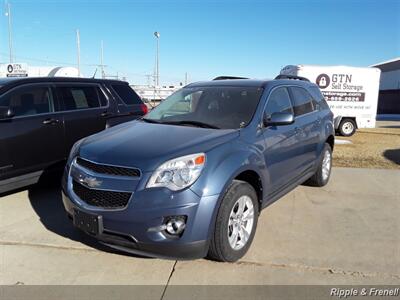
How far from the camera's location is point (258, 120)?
425 cm

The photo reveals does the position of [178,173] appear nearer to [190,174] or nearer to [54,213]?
[190,174]

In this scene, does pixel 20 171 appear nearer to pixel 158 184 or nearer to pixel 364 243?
pixel 158 184

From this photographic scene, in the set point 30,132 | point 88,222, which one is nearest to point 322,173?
point 88,222

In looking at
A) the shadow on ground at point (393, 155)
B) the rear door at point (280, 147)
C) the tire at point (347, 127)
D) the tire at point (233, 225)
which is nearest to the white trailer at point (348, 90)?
the tire at point (347, 127)

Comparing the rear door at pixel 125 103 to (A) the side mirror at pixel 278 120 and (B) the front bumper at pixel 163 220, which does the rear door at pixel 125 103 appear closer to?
(A) the side mirror at pixel 278 120

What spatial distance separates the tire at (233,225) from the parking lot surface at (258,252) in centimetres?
13

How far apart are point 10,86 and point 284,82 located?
12.6ft

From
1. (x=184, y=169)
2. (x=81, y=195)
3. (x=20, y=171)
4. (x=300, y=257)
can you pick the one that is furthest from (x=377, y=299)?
(x=20, y=171)

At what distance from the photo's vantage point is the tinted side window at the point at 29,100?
17.9 ft

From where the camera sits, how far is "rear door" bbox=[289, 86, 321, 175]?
205 inches

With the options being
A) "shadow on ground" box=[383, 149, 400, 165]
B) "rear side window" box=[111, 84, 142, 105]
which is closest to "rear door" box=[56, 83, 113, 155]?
"rear side window" box=[111, 84, 142, 105]

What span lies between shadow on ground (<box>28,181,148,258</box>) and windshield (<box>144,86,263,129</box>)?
1595 millimetres

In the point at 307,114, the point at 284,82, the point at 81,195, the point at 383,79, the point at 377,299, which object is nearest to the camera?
the point at 377,299

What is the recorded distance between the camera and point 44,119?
574 cm
